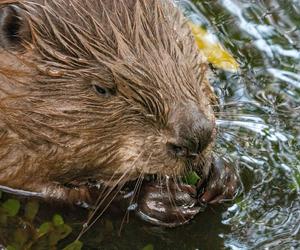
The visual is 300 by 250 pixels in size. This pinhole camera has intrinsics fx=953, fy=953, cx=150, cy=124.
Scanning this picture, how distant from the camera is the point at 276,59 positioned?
5.54 m

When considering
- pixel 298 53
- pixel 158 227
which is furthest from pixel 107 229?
pixel 298 53

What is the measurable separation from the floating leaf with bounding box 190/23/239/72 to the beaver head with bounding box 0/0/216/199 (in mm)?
1164

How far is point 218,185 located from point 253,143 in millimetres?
493

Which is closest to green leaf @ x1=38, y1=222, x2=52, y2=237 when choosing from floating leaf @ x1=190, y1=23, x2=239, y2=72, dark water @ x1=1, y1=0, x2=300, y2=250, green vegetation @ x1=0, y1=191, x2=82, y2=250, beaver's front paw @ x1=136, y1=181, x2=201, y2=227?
green vegetation @ x1=0, y1=191, x2=82, y2=250

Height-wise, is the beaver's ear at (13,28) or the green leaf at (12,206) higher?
the beaver's ear at (13,28)

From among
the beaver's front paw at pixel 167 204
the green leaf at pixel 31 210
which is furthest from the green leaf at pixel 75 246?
the beaver's front paw at pixel 167 204

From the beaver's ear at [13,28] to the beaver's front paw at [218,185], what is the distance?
1.05 metres

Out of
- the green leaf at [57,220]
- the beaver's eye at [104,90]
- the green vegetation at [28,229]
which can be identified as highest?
the beaver's eye at [104,90]

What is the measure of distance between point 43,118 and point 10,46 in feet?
1.14

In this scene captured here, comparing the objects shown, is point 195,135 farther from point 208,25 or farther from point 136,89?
point 208,25

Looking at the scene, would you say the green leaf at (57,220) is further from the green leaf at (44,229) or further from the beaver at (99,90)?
the beaver at (99,90)

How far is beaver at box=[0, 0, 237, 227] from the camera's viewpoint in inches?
157

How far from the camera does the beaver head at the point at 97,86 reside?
4.00 metres

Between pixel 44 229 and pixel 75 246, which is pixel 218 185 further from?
pixel 44 229
